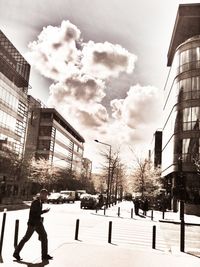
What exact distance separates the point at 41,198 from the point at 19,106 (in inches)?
2136

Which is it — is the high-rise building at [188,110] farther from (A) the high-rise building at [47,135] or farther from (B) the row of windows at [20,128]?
(A) the high-rise building at [47,135]

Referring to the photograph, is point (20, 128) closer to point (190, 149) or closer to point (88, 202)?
point (88, 202)

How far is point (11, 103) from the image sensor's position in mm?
56719

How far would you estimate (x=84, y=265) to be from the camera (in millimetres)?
8125

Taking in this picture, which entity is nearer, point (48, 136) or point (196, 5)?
point (196, 5)

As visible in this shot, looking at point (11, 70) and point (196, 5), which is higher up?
point (196, 5)

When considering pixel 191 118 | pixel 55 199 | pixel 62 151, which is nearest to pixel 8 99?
pixel 55 199

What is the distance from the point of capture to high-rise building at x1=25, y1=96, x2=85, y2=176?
76375mm

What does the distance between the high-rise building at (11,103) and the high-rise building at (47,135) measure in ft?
25.9

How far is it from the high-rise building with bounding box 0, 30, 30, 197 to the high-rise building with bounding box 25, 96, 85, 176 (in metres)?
7.89

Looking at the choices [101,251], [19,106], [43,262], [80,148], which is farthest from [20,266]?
[80,148]

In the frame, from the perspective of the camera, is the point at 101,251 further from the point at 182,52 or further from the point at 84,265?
the point at 182,52

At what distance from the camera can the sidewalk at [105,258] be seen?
8273 millimetres

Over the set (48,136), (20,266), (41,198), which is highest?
(48,136)
